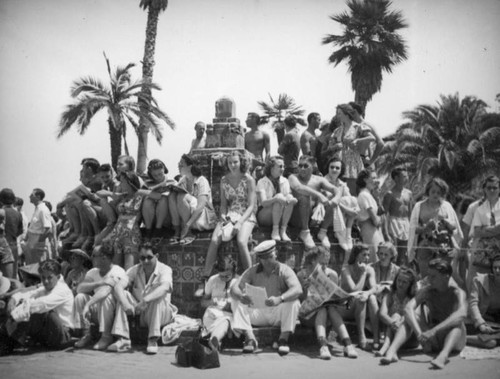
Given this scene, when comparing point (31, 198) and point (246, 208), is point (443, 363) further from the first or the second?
point (31, 198)

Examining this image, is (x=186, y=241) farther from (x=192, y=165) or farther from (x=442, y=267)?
(x=442, y=267)

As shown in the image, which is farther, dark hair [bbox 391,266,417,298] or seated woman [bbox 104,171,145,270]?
seated woman [bbox 104,171,145,270]

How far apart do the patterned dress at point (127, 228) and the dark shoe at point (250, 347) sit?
8.14ft

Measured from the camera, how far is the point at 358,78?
2608 cm

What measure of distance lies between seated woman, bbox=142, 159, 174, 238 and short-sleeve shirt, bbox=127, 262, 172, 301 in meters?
1.29

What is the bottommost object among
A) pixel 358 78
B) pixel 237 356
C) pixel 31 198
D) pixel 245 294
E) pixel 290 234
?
pixel 237 356

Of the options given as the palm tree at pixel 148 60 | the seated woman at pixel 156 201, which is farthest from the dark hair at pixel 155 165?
the palm tree at pixel 148 60

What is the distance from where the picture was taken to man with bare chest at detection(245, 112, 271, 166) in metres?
12.8

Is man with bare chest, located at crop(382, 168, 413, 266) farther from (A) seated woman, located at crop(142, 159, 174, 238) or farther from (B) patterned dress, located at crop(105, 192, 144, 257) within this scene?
(B) patterned dress, located at crop(105, 192, 144, 257)

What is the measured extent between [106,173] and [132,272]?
2.62 m

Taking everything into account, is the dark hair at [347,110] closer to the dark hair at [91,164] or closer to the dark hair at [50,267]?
the dark hair at [91,164]

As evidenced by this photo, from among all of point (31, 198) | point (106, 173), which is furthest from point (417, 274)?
point (31, 198)

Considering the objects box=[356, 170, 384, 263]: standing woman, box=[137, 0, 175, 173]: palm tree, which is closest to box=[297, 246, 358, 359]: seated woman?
box=[356, 170, 384, 263]: standing woman

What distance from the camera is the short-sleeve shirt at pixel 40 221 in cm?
1102
